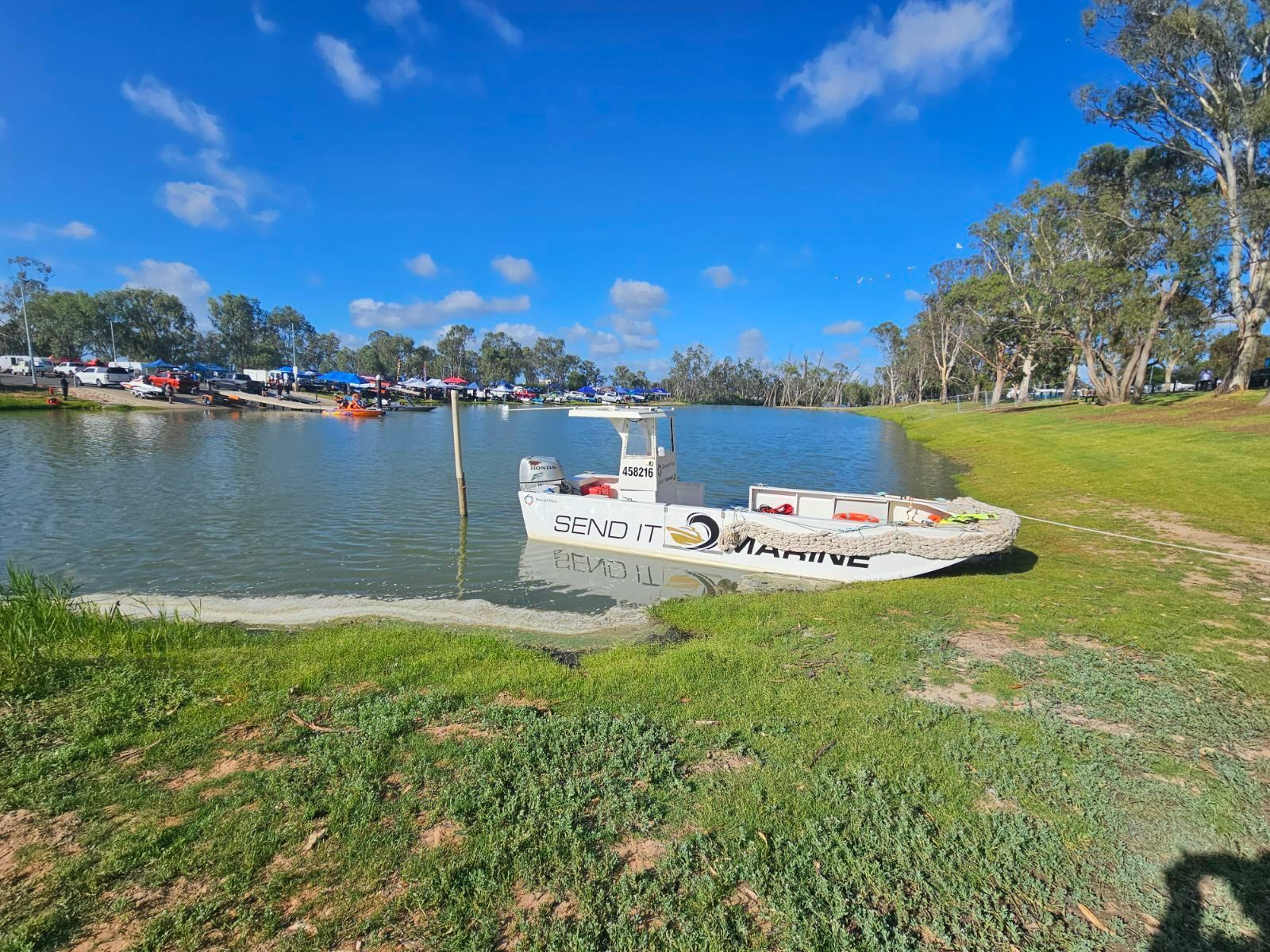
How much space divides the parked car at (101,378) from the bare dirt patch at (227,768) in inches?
3166

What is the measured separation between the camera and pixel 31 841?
3.22 metres

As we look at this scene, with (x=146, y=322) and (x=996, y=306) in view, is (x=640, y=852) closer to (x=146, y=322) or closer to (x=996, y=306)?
(x=996, y=306)

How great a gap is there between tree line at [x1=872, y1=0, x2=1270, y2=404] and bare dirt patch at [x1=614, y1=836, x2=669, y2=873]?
39.2m

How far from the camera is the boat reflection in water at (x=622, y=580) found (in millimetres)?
10914

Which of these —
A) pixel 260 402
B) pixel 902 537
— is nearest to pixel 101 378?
pixel 260 402

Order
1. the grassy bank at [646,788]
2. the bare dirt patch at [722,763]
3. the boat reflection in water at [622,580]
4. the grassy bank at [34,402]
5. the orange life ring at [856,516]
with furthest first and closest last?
the grassy bank at [34,402], the orange life ring at [856,516], the boat reflection in water at [622,580], the bare dirt patch at [722,763], the grassy bank at [646,788]

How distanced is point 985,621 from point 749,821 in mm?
5192

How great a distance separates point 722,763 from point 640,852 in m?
1.04

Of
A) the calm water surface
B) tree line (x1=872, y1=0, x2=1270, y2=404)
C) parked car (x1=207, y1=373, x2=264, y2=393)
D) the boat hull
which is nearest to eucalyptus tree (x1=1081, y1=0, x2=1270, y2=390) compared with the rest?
tree line (x1=872, y1=0, x2=1270, y2=404)

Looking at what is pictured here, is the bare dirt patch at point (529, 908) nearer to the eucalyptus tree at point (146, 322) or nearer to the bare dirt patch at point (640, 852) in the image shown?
the bare dirt patch at point (640, 852)

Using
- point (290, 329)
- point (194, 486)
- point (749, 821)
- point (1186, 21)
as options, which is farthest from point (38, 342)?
point (1186, 21)

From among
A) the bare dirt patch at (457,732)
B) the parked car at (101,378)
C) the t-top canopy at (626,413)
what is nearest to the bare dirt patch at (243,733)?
the bare dirt patch at (457,732)

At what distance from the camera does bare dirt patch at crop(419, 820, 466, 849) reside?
131 inches

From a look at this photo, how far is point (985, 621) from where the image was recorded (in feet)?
23.4
